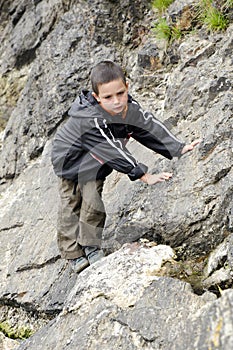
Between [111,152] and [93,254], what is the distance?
98 centimetres

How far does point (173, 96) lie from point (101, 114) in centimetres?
159

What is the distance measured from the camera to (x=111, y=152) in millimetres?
4355

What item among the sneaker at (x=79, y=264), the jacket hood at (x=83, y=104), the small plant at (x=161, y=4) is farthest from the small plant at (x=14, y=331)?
the small plant at (x=161, y=4)

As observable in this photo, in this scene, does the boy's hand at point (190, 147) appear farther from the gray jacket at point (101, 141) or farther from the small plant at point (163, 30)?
the small plant at point (163, 30)

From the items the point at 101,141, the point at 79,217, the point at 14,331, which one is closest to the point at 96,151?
the point at 101,141

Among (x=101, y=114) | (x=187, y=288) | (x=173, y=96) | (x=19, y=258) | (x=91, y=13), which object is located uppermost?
(x=91, y=13)

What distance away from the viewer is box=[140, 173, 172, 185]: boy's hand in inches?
174

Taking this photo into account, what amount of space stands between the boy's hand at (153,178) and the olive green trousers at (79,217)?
49cm

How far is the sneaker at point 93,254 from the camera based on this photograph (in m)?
4.63

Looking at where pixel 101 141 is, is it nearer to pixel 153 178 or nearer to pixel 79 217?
pixel 153 178

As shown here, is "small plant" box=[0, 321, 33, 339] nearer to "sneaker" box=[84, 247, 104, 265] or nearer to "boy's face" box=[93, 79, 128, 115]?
"sneaker" box=[84, 247, 104, 265]

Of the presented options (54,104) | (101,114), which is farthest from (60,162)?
(54,104)

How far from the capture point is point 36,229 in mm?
6137

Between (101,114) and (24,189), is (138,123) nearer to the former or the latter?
(101,114)
